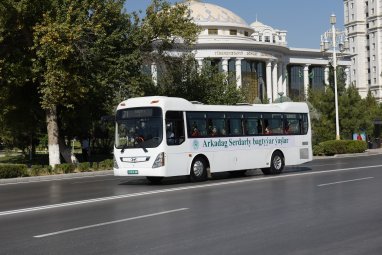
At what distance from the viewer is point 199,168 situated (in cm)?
2039

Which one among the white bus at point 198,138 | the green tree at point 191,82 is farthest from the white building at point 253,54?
the white bus at point 198,138

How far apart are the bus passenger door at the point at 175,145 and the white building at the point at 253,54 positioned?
65.6 meters

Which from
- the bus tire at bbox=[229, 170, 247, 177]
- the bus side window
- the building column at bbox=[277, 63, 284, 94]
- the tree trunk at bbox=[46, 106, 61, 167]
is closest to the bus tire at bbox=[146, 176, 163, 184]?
the bus side window

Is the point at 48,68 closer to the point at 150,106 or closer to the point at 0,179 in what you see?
the point at 0,179

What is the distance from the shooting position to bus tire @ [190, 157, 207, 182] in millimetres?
20156

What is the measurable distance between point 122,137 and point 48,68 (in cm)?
890

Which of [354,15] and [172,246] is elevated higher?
[354,15]

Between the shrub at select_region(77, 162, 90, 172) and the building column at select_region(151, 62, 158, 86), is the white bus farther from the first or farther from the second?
the building column at select_region(151, 62, 158, 86)

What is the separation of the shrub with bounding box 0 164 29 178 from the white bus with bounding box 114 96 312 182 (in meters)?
7.95

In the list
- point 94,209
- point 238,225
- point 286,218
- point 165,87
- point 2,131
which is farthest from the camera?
point 2,131

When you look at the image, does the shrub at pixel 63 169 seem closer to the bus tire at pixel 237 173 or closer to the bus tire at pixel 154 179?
the bus tire at pixel 154 179

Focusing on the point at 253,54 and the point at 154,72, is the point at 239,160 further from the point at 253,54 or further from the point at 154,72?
the point at 253,54

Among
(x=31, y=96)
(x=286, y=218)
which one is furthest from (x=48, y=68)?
(x=286, y=218)

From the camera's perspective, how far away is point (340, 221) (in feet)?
33.7
